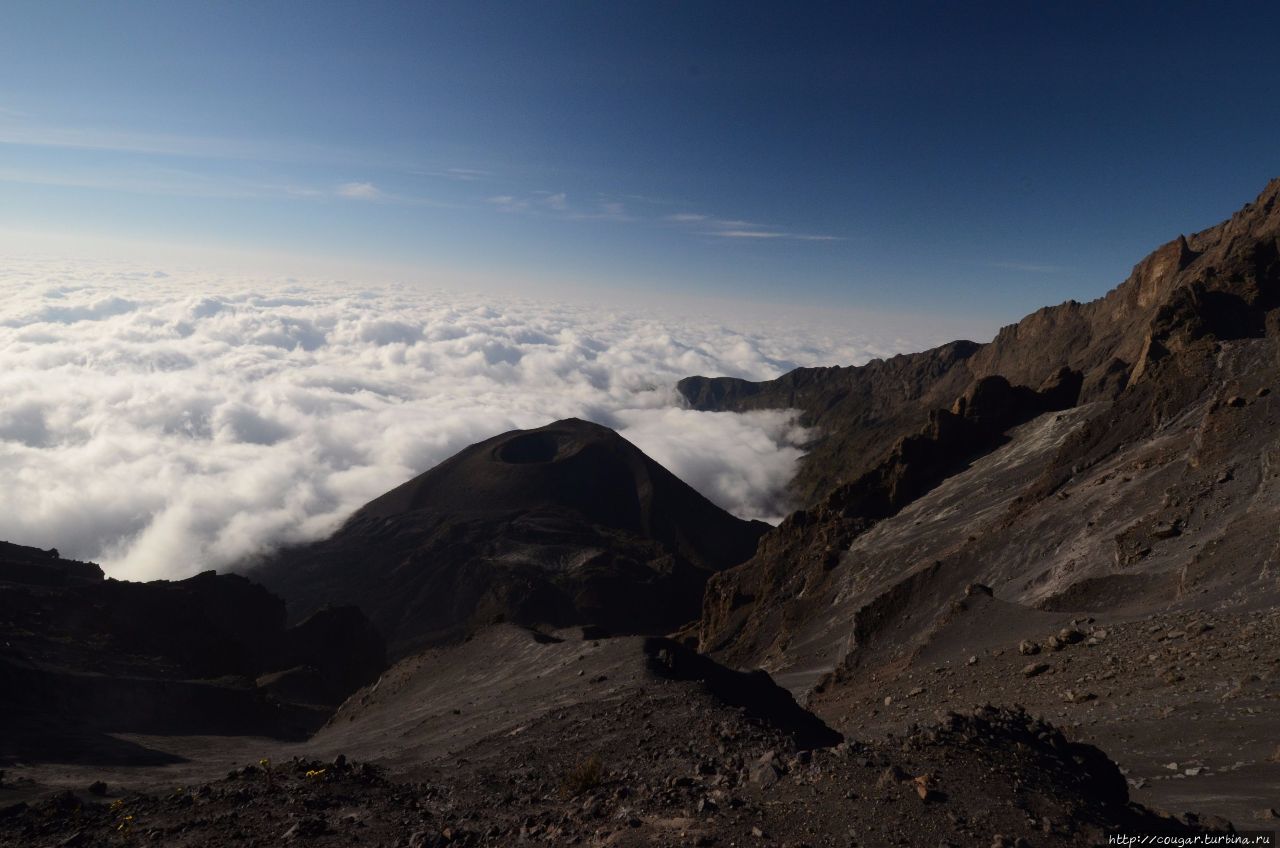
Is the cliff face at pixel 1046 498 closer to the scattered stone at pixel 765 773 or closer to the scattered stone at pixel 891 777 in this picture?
the scattered stone at pixel 891 777

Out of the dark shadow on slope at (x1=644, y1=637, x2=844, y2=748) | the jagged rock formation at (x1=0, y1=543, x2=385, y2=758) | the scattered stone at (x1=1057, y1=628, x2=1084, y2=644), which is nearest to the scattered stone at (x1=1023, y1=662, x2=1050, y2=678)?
the scattered stone at (x1=1057, y1=628, x2=1084, y2=644)

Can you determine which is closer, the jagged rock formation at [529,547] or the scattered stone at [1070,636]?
the scattered stone at [1070,636]

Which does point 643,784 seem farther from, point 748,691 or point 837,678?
point 837,678

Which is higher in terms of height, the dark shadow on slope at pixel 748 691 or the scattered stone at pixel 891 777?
the scattered stone at pixel 891 777

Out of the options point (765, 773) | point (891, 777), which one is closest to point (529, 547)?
point (765, 773)

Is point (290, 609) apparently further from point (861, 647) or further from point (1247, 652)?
point (1247, 652)

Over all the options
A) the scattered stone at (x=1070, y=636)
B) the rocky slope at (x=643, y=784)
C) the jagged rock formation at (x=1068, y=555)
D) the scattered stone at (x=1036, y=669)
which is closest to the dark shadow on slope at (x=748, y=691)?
the rocky slope at (x=643, y=784)

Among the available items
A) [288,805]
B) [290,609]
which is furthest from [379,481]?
[288,805]
